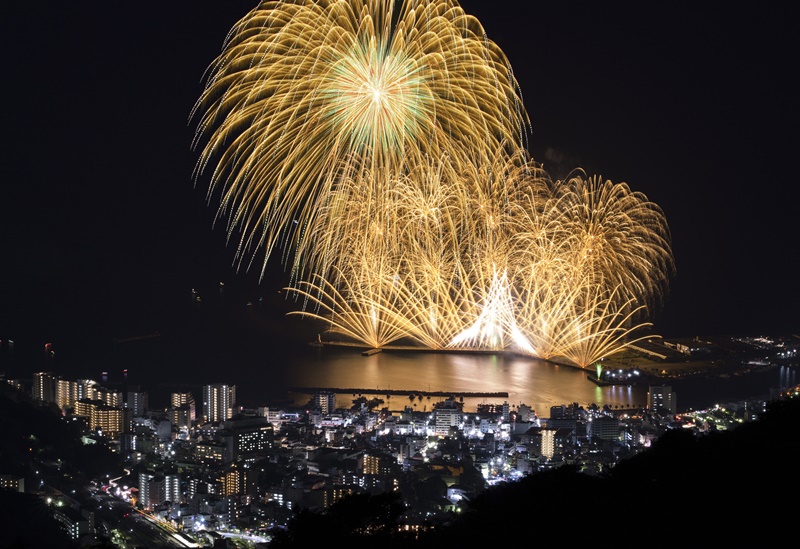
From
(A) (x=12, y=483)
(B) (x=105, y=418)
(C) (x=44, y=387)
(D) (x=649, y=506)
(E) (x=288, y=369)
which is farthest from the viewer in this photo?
(E) (x=288, y=369)

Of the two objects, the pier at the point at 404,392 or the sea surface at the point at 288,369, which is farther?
the sea surface at the point at 288,369

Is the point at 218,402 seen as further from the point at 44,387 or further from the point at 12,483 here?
the point at 12,483

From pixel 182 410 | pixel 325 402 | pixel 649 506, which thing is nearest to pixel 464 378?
pixel 325 402

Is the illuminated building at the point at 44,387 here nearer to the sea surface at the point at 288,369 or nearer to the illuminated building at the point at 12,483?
the sea surface at the point at 288,369

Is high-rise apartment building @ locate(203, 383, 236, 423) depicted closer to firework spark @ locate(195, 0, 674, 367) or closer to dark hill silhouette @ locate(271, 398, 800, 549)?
firework spark @ locate(195, 0, 674, 367)

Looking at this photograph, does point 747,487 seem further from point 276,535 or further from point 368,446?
point 368,446

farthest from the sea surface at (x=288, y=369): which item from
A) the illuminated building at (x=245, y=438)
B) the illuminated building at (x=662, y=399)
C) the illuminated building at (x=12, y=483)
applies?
the illuminated building at (x=12, y=483)
